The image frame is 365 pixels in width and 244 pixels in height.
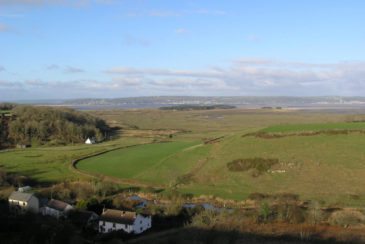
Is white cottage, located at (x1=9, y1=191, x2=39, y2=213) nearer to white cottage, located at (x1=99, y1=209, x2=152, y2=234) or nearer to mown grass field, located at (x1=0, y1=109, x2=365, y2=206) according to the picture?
white cottage, located at (x1=99, y1=209, x2=152, y2=234)

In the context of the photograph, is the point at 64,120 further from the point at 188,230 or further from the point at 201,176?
the point at 188,230

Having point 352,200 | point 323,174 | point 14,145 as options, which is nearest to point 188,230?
point 352,200

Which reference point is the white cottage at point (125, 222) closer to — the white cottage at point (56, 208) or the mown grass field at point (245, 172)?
the white cottage at point (56, 208)

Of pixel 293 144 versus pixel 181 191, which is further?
pixel 293 144

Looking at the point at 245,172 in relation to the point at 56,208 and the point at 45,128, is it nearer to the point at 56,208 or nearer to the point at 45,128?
the point at 56,208

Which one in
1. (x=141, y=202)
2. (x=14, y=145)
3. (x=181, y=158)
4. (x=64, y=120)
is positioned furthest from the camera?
(x=64, y=120)

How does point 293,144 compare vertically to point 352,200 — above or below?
above

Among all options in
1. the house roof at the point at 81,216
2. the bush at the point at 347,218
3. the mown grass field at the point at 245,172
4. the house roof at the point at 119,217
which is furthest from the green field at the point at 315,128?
the house roof at the point at 81,216
